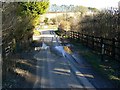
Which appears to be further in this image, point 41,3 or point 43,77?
point 41,3

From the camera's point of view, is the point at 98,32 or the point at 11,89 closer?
the point at 11,89

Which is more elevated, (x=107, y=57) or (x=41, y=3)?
(x=41, y=3)

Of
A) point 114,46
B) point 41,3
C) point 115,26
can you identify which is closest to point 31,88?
point 114,46

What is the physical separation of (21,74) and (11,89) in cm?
266

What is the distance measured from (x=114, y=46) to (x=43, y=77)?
15.6ft

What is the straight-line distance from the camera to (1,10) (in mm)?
10828

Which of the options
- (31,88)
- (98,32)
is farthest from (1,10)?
(98,32)

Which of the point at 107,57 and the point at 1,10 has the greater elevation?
the point at 1,10

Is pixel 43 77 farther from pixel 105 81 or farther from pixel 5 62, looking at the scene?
pixel 105 81

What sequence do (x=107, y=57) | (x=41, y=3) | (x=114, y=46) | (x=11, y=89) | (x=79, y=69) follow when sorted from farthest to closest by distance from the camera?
1. (x=41, y=3)
2. (x=107, y=57)
3. (x=114, y=46)
4. (x=79, y=69)
5. (x=11, y=89)

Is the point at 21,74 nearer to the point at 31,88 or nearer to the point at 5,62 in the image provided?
the point at 5,62

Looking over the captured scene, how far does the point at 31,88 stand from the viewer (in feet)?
32.7

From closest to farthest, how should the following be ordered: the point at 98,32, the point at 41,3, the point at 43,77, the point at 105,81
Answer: the point at 105,81 < the point at 43,77 < the point at 98,32 < the point at 41,3

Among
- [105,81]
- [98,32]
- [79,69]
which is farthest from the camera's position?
[98,32]
